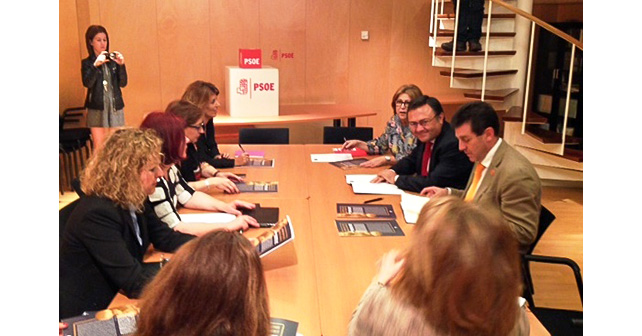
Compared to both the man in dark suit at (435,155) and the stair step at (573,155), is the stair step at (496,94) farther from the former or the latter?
the man in dark suit at (435,155)

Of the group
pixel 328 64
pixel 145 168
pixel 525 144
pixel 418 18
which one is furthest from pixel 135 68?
pixel 145 168

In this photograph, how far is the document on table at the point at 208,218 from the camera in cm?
301

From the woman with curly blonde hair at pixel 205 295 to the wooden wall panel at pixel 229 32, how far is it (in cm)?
622

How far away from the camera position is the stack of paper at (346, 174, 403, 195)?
11.9 ft

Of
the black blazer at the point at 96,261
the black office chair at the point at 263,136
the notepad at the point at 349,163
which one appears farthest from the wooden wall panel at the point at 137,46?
the black blazer at the point at 96,261

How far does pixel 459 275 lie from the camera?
145 centimetres

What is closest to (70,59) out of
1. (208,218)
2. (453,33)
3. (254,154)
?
(254,154)

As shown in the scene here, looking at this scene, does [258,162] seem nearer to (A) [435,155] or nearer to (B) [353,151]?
(B) [353,151]

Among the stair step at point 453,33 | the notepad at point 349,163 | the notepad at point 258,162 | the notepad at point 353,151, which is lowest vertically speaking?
the notepad at point 258,162

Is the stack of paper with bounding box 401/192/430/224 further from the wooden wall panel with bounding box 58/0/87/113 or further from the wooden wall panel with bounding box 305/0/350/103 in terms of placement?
the wooden wall panel with bounding box 58/0/87/113

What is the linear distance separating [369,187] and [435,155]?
0.52 meters

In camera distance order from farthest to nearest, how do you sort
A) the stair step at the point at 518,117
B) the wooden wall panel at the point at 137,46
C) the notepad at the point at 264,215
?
the wooden wall panel at the point at 137,46, the stair step at the point at 518,117, the notepad at the point at 264,215

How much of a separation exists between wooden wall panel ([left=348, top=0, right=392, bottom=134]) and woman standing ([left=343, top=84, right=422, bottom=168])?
320 cm

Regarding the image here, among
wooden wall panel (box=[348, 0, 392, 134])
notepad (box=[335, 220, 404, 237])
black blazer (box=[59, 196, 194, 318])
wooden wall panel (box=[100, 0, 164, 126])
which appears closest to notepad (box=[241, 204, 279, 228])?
notepad (box=[335, 220, 404, 237])
